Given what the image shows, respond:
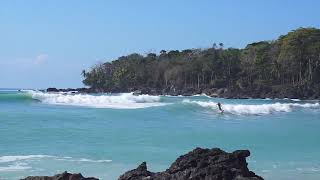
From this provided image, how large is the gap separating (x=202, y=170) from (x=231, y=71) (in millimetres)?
73975

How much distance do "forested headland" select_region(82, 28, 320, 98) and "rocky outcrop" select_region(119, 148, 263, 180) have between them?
52.9 meters

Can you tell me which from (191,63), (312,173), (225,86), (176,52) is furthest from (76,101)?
(176,52)

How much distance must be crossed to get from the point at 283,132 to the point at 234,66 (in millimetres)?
60158

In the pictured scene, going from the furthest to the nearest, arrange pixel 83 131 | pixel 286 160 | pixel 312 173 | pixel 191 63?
pixel 191 63, pixel 83 131, pixel 286 160, pixel 312 173

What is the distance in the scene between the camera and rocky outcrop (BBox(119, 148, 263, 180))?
8688 millimetres

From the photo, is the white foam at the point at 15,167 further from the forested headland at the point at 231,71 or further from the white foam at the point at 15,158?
the forested headland at the point at 231,71

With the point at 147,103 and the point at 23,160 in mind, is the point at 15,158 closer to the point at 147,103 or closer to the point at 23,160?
the point at 23,160

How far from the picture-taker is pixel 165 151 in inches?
636

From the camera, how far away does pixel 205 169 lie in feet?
29.0

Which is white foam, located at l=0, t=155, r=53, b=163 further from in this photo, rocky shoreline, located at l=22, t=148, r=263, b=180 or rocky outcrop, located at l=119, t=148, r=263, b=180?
rocky outcrop, located at l=119, t=148, r=263, b=180

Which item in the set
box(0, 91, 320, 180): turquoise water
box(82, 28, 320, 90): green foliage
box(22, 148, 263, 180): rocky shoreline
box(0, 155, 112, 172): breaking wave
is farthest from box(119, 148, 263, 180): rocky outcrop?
box(82, 28, 320, 90): green foliage

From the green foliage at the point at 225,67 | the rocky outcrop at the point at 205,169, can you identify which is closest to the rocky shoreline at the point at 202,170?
the rocky outcrop at the point at 205,169

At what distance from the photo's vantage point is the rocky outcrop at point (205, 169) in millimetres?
8688

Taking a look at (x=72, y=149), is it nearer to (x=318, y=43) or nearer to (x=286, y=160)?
(x=286, y=160)
